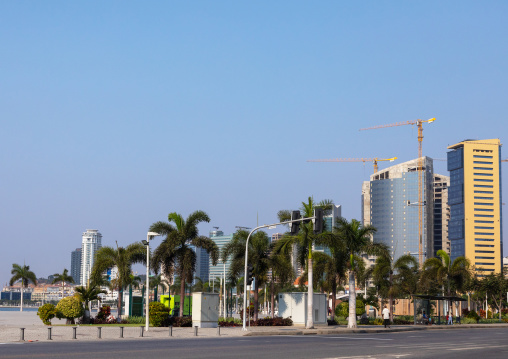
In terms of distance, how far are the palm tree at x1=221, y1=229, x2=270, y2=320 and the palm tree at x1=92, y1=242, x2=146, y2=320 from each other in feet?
27.1

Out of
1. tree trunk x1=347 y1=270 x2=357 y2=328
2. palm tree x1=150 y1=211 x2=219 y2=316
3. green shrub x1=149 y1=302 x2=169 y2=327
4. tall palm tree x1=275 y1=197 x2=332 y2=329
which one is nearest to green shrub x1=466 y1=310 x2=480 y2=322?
tree trunk x1=347 y1=270 x2=357 y2=328

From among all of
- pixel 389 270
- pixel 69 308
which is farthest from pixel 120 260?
pixel 389 270

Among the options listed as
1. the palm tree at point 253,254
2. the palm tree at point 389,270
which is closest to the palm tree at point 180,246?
the palm tree at point 253,254

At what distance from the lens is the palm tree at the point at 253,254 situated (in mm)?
51406

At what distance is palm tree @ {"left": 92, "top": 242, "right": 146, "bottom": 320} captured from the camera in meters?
55.8

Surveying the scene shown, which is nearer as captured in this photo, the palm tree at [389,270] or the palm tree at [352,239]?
the palm tree at [352,239]

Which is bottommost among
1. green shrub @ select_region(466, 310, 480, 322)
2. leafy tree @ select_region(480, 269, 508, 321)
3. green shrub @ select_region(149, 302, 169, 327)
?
green shrub @ select_region(466, 310, 480, 322)

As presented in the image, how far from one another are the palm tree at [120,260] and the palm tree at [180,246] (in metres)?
5.17

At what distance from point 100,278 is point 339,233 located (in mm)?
20948

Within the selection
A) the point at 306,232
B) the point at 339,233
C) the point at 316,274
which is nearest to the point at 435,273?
the point at 316,274

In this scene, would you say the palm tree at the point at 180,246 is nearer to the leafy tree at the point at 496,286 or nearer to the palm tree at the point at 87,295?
the palm tree at the point at 87,295

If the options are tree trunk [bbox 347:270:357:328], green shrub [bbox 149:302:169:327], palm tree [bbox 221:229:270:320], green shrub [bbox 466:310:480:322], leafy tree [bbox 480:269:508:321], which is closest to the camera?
green shrub [bbox 149:302:169:327]

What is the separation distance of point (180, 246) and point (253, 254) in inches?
225

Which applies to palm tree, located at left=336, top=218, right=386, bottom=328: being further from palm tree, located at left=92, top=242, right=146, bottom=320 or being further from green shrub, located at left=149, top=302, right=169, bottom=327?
palm tree, located at left=92, top=242, right=146, bottom=320
